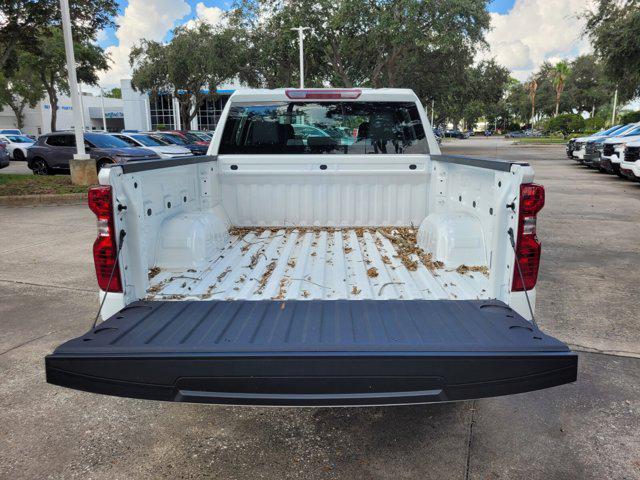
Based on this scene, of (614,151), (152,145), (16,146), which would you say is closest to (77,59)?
(16,146)

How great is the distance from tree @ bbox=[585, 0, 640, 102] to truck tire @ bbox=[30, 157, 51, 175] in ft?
76.1

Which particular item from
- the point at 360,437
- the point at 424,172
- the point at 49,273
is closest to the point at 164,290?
the point at 360,437

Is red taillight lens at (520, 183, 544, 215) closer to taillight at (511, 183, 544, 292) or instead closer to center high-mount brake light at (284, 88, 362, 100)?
taillight at (511, 183, 544, 292)

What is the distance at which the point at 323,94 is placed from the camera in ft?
15.1

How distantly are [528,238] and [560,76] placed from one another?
9175cm

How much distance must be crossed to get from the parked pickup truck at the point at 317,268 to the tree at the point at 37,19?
13.2 meters

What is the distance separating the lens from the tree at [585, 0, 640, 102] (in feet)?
65.3

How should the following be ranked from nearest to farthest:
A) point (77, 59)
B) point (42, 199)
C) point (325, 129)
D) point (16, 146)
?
1. point (325, 129)
2. point (42, 199)
3. point (16, 146)
4. point (77, 59)

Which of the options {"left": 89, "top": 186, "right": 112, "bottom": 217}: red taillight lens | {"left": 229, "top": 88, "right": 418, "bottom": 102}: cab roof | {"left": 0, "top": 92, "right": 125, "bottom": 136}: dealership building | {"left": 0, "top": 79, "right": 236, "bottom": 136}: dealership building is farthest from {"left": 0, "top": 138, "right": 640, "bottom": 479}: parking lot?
{"left": 0, "top": 92, "right": 125, "bottom": 136}: dealership building

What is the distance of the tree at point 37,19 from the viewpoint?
559 inches

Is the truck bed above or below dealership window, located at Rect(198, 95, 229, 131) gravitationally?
below

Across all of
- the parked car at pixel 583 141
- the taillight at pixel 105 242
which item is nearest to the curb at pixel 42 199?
the taillight at pixel 105 242

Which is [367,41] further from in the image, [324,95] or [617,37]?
[324,95]

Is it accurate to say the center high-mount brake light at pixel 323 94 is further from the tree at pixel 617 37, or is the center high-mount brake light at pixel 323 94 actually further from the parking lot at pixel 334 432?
the tree at pixel 617 37
